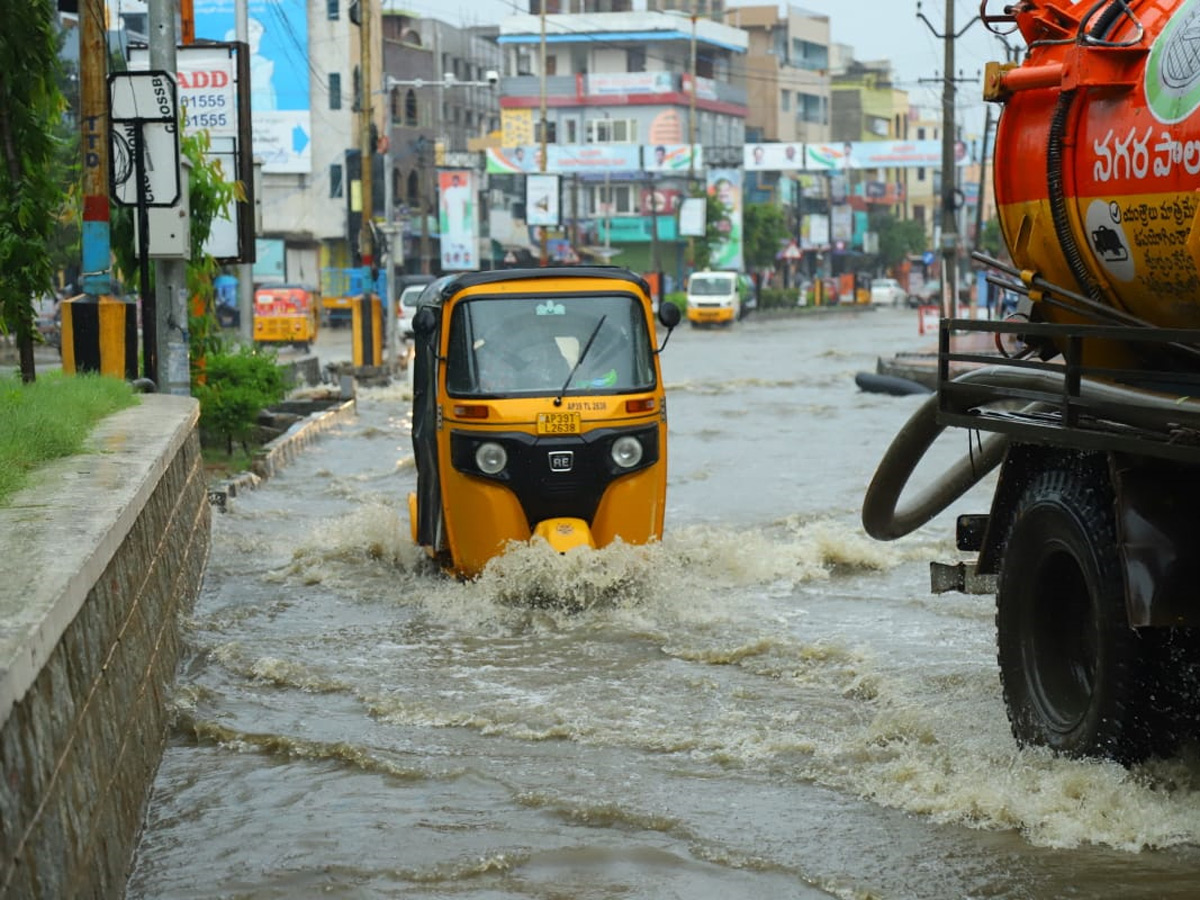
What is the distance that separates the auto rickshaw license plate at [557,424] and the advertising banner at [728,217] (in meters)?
79.8

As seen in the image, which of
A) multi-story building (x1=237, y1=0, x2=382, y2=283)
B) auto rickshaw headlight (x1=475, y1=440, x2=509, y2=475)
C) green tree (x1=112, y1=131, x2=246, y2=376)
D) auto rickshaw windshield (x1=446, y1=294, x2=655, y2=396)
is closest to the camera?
auto rickshaw headlight (x1=475, y1=440, x2=509, y2=475)

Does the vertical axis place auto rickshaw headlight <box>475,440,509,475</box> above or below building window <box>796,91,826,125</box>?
below

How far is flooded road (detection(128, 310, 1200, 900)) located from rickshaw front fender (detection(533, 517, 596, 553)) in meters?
0.12

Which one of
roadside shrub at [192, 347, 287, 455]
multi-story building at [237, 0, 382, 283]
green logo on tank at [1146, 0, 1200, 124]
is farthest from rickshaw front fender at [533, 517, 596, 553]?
multi-story building at [237, 0, 382, 283]

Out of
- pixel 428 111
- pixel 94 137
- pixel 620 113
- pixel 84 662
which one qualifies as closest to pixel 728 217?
pixel 620 113

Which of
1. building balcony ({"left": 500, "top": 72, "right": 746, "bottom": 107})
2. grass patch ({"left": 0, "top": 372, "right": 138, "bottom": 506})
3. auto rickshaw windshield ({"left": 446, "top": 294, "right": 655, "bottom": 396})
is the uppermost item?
building balcony ({"left": 500, "top": 72, "right": 746, "bottom": 107})

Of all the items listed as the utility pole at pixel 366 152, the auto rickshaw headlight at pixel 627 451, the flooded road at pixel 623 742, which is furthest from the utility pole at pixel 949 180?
the auto rickshaw headlight at pixel 627 451

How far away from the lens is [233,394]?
2008 cm

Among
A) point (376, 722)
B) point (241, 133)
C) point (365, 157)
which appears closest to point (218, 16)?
point (365, 157)

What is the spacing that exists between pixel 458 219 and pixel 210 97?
50.5m

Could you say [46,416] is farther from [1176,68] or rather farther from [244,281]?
[244,281]

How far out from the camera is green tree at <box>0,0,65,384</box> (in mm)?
13039

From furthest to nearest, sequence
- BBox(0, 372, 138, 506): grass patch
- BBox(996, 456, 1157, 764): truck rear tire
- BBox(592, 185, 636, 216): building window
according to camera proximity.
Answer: BBox(592, 185, 636, 216): building window
BBox(0, 372, 138, 506): grass patch
BBox(996, 456, 1157, 764): truck rear tire

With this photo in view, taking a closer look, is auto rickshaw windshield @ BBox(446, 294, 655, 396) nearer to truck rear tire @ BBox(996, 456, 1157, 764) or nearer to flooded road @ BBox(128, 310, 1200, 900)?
flooded road @ BBox(128, 310, 1200, 900)
